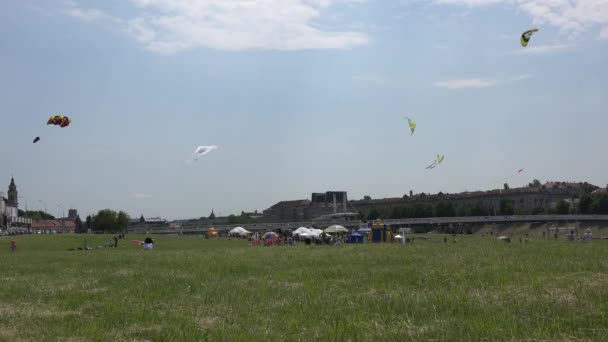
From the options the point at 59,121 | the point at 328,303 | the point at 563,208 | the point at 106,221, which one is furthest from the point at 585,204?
the point at 328,303

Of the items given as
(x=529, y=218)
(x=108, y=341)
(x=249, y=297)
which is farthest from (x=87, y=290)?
(x=529, y=218)

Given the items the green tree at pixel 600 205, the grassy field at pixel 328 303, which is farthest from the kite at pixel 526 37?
the green tree at pixel 600 205

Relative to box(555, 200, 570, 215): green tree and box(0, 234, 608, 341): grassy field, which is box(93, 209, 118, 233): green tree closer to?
box(555, 200, 570, 215): green tree

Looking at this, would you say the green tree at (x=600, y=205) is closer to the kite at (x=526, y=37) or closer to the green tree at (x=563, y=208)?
the green tree at (x=563, y=208)

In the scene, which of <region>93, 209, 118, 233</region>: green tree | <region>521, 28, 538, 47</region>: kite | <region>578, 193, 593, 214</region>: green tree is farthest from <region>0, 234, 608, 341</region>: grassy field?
<region>578, 193, 593, 214</region>: green tree

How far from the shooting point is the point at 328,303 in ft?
45.8

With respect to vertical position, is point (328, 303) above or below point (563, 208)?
below

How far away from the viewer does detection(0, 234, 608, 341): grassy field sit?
10.5m

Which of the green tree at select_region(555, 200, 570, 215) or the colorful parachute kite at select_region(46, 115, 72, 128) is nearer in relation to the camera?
the colorful parachute kite at select_region(46, 115, 72, 128)

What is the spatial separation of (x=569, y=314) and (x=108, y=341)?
764 centimetres

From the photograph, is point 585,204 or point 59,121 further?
point 585,204

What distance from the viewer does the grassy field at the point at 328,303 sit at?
415 inches

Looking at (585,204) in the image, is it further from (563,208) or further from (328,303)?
(328,303)

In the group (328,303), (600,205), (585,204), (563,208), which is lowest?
(328,303)
